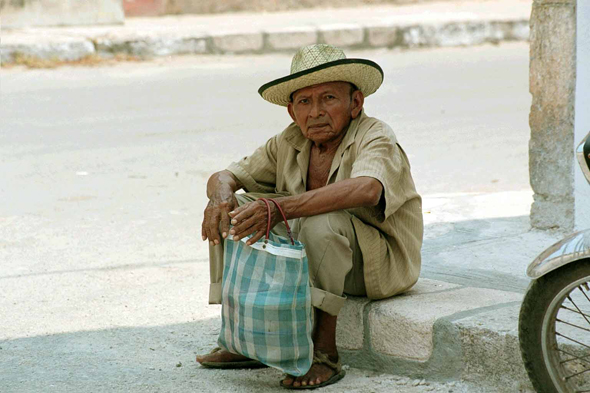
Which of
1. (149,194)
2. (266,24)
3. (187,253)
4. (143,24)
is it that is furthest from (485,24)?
(187,253)

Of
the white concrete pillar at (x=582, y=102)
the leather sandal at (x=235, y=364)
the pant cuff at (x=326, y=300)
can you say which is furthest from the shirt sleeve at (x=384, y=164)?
the white concrete pillar at (x=582, y=102)

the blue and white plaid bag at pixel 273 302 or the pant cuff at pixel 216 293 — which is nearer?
the blue and white plaid bag at pixel 273 302

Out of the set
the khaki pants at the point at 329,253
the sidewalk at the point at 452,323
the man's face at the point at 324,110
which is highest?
the man's face at the point at 324,110

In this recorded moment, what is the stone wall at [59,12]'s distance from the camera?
1296 cm

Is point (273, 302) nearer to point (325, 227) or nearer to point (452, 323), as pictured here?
point (325, 227)

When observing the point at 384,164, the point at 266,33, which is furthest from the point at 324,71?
the point at 266,33

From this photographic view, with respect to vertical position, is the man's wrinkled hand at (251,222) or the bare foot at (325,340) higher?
the man's wrinkled hand at (251,222)

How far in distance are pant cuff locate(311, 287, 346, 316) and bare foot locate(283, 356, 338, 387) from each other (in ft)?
0.64

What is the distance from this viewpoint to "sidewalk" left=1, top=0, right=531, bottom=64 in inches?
463

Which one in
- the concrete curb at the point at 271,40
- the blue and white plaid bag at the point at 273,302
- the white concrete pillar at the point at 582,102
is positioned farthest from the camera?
the concrete curb at the point at 271,40

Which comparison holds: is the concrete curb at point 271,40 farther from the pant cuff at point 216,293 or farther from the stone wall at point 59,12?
the pant cuff at point 216,293

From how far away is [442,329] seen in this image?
10.3ft

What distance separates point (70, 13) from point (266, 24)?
111 inches

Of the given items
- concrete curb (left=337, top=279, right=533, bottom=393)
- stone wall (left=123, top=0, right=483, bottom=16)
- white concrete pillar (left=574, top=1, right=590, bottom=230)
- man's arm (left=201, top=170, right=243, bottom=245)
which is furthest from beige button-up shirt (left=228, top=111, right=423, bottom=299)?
stone wall (left=123, top=0, right=483, bottom=16)
